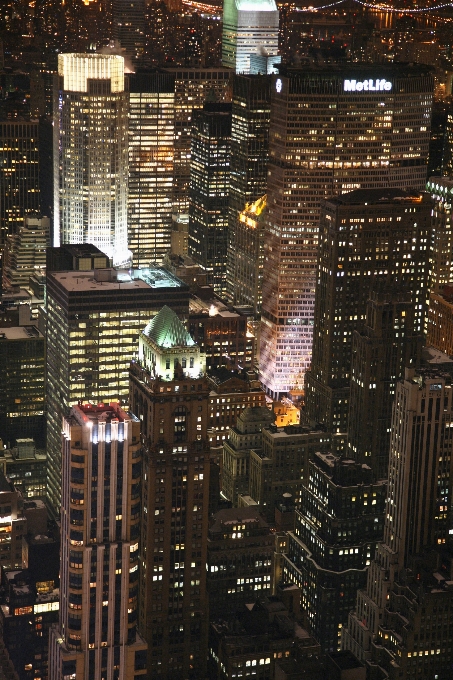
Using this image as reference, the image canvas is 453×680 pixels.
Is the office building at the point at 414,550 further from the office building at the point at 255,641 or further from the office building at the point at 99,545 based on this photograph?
the office building at the point at 99,545

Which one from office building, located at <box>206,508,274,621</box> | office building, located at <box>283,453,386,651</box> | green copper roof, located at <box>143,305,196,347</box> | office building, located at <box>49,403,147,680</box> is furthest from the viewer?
office building, located at <box>206,508,274,621</box>

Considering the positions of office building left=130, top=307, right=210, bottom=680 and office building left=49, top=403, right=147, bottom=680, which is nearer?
office building left=49, top=403, right=147, bottom=680

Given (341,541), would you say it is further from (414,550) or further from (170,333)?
(170,333)

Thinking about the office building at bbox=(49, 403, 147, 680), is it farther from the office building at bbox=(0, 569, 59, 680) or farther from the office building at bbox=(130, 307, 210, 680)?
the office building at bbox=(0, 569, 59, 680)

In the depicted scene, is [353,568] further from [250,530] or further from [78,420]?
[78,420]

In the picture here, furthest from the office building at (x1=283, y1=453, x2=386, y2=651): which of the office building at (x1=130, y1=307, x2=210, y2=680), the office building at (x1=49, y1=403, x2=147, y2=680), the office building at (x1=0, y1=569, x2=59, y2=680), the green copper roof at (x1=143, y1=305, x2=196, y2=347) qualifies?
the office building at (x1=49, y1=403, x2=147, y2=680)

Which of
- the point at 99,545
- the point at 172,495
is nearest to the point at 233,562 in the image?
the point at 172,495
